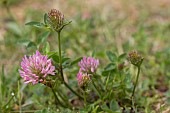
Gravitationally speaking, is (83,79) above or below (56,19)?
below

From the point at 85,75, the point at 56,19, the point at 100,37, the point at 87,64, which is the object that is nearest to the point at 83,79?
the point at 85,75

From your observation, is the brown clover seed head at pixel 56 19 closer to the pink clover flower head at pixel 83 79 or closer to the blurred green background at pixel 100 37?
the pink clover flower head at pixel 83 79

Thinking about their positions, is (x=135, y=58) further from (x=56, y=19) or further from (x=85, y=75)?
(x=56, y=19)

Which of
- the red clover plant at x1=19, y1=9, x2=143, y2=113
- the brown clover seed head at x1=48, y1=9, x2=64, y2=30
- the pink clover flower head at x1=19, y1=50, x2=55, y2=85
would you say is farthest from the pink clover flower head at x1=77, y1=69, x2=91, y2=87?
the brown clover seed head at x1=48, y1=9, x2=64, y2=30

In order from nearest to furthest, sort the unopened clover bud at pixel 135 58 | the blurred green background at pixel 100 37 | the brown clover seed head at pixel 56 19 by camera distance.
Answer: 1. the brown clover seed head at pixel 56 19
2. the unopened clover bud at pixel 135 58
3. the blurred green background at pixel 100 37

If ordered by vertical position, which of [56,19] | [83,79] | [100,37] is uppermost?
[100,37]

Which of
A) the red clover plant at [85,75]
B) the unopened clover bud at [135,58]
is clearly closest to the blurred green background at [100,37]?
the red clover plant at [85,75]
